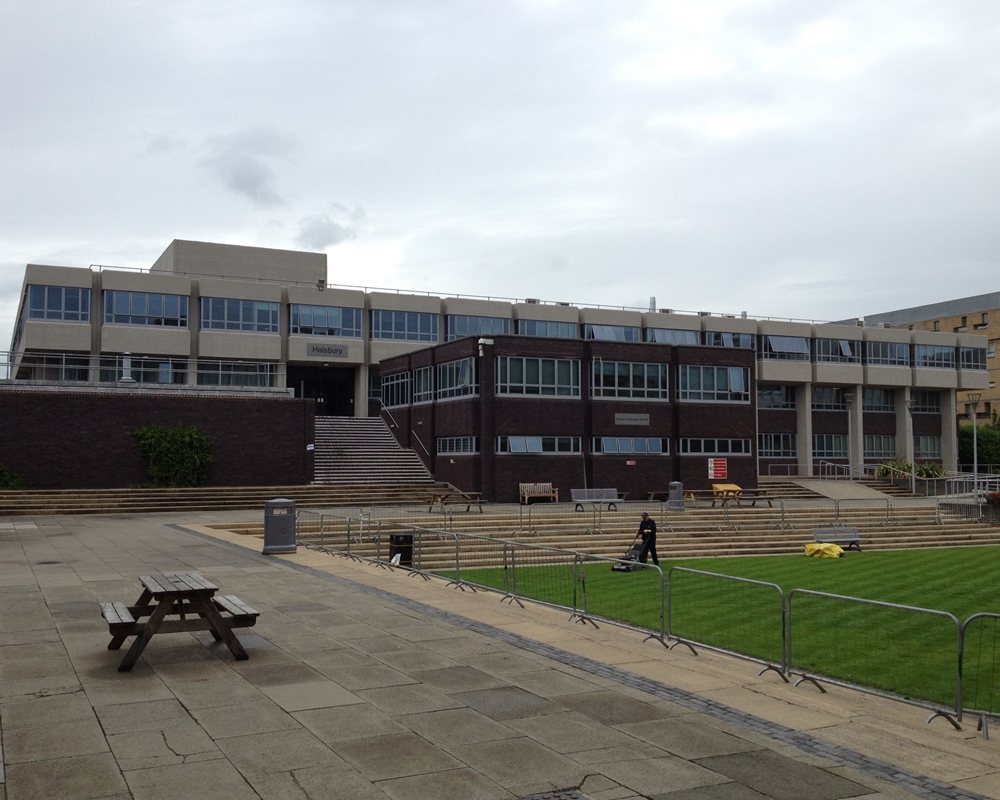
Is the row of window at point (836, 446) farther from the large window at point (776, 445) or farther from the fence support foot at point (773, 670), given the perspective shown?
the fence support foot at point (773, 670)

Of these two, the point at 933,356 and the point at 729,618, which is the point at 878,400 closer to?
the point at 933,356

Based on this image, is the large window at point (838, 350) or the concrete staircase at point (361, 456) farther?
the large window at point (838, 350)

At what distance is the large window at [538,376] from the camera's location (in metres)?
41.2

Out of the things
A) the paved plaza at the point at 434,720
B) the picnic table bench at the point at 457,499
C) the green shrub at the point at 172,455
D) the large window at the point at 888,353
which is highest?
the large window at the point at 888,353

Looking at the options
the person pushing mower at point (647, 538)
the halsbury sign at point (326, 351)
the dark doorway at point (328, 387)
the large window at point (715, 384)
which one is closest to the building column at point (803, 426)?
the large window at point (715, 384)

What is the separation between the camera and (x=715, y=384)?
46.2 m

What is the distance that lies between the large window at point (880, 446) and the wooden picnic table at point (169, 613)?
63.7 metres

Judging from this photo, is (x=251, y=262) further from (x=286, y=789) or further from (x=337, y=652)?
(x=286, y=789)

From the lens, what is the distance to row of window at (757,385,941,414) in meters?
64.9

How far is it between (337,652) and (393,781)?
397 cm

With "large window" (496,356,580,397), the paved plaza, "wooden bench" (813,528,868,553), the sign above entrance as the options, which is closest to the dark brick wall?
"large window" (496,356,580,397)

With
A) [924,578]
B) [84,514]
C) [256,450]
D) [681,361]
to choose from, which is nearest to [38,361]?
[256,450]

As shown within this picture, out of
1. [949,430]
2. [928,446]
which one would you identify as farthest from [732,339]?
[949,430]

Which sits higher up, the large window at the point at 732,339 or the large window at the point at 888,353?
the large window at the point at 732,339
